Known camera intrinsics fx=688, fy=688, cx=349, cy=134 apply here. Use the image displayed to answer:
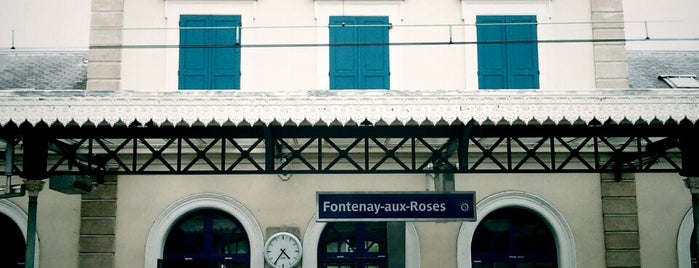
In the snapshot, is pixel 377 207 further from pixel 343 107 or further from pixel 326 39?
pixel 326 39

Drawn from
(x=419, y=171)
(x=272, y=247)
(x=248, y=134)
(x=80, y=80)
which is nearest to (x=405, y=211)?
(x=419, y=171)

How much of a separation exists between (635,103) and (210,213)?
23.6 ft

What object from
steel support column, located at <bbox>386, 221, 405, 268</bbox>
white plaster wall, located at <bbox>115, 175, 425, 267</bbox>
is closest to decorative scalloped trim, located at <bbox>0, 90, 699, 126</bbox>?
steel support column, located at <bbox>386, 221, 405, 268</bbox>

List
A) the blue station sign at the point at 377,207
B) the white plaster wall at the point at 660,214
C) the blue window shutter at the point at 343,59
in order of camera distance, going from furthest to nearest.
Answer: the blue window shutter at the point at 343,59 → the white plaster wall at the point at 660,214 → the blue station sign at the point at 377,207

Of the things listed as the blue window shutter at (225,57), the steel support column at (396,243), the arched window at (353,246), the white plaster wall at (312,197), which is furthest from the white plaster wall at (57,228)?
the steel support column at (396,243)

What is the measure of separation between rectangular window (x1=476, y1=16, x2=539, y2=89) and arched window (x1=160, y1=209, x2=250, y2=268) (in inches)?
196

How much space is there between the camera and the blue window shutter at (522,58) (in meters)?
11.9

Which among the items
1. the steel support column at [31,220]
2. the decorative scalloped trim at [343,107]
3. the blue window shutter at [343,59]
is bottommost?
the steel support column at [31,220]

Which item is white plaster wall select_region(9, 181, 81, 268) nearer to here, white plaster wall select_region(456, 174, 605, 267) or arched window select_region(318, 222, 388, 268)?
arched window select_region(318, 222, 388, 268)

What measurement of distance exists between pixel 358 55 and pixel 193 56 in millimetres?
2862

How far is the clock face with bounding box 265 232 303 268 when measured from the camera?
1130 cm

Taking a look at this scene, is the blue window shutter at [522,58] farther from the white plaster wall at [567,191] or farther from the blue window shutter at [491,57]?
the white plaster wall at [567,191]

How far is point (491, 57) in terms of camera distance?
39.4 feet

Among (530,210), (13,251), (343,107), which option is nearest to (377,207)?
(343,107)
